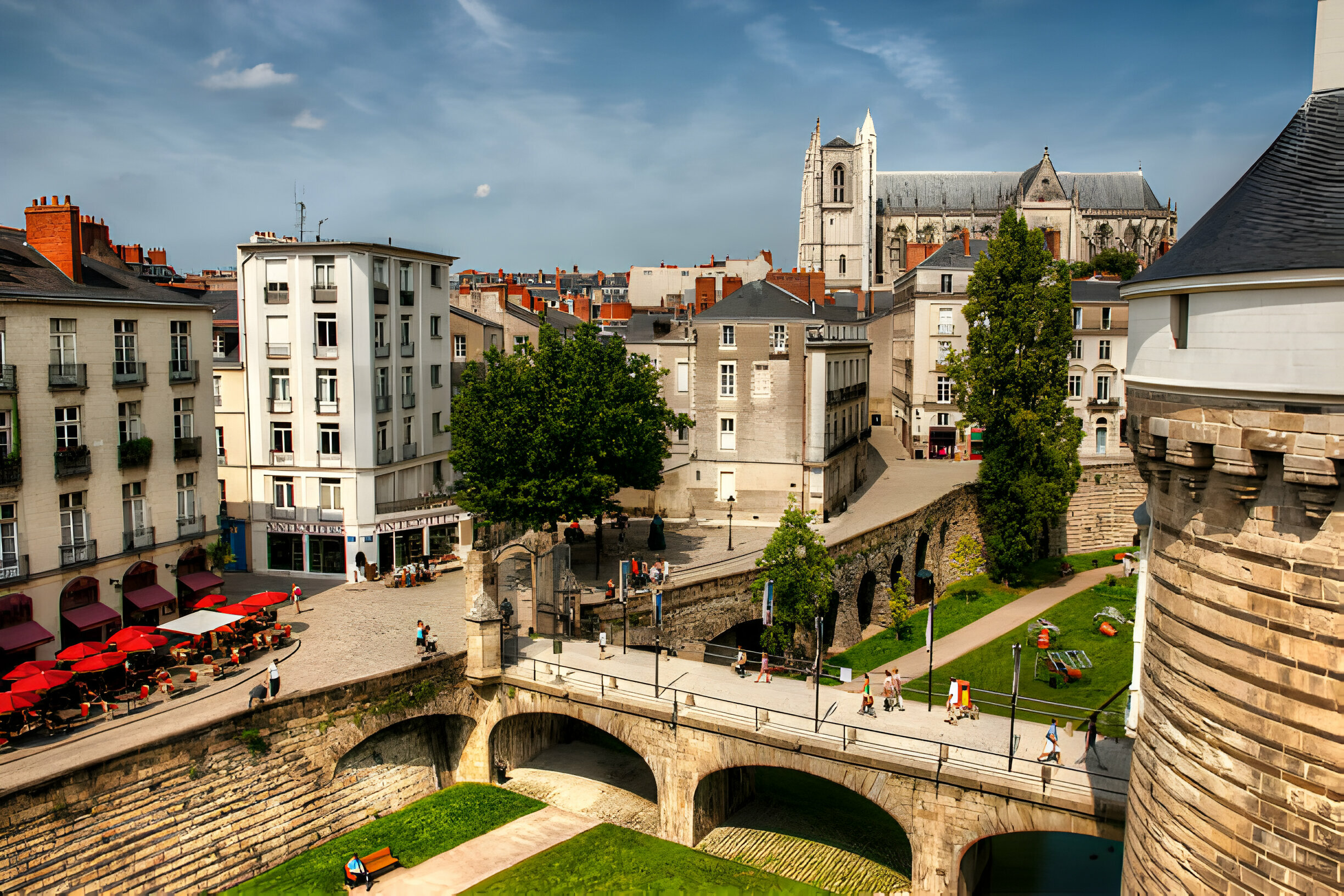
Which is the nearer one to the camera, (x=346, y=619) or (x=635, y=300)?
(x=346, y=619)

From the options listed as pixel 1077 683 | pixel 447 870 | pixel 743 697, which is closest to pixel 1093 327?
pixel 1077 683

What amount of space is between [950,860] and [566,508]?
17.7 meters

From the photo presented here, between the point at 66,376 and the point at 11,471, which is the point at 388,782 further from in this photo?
the point at 66,376

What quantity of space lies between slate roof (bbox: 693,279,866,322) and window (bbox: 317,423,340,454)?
16.3 metres

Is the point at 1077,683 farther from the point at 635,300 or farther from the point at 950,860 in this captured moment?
the point at 635,300

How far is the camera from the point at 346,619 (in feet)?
100

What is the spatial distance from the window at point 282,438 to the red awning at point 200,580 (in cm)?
642

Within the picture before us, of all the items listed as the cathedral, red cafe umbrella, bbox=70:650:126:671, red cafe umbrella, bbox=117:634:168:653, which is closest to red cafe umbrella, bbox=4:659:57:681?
red cafe umbrella, bbox=70:650:126:671

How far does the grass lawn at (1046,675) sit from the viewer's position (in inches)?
1193

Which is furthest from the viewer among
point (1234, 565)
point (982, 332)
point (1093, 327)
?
point (1093, 327)

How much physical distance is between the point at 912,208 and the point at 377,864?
111912mm

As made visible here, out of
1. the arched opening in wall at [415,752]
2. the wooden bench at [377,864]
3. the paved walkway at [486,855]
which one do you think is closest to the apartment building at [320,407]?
the arched opening in wall at [415,752]

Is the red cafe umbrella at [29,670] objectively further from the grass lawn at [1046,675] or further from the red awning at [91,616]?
the grass lawn at [1046,675]

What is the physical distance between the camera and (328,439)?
118 feet
